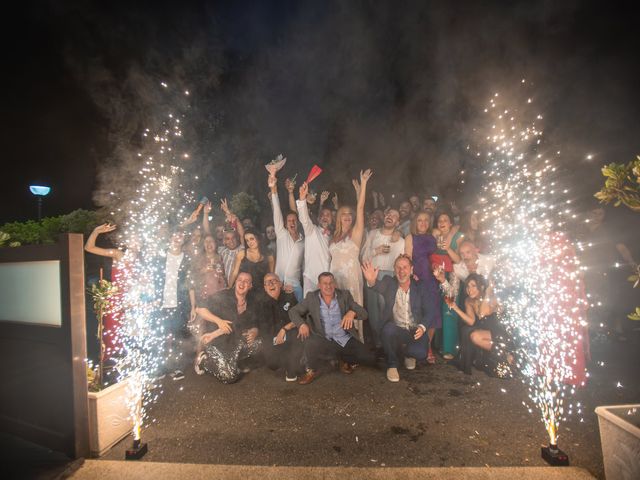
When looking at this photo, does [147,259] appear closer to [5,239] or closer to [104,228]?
[104,228]

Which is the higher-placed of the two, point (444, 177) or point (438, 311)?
point (444, 177)

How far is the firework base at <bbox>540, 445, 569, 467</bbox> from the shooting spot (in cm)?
246

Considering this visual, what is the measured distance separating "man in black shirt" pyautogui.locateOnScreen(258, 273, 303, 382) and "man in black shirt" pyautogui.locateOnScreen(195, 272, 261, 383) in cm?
16

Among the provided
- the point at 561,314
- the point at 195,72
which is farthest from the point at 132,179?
the point at 561,314

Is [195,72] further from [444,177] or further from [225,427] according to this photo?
[225,427]

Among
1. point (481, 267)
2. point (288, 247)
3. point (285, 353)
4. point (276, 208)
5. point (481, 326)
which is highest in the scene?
point (276, 208)

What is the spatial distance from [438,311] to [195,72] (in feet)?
22.8

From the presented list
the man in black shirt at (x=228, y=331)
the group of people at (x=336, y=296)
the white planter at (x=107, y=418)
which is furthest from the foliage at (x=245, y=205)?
the white planter at (x=107, y=418)

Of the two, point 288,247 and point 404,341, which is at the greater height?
point 288,247

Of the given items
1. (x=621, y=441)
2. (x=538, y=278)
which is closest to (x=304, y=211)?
(x=538, y=278)

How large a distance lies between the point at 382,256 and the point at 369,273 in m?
0.44

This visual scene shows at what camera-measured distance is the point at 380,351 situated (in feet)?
15.8

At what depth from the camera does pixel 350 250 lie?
492cm

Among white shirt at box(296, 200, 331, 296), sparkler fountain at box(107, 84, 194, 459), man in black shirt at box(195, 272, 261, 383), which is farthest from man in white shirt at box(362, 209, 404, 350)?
sparkler fountain at box(107, 84, 194, 459)
